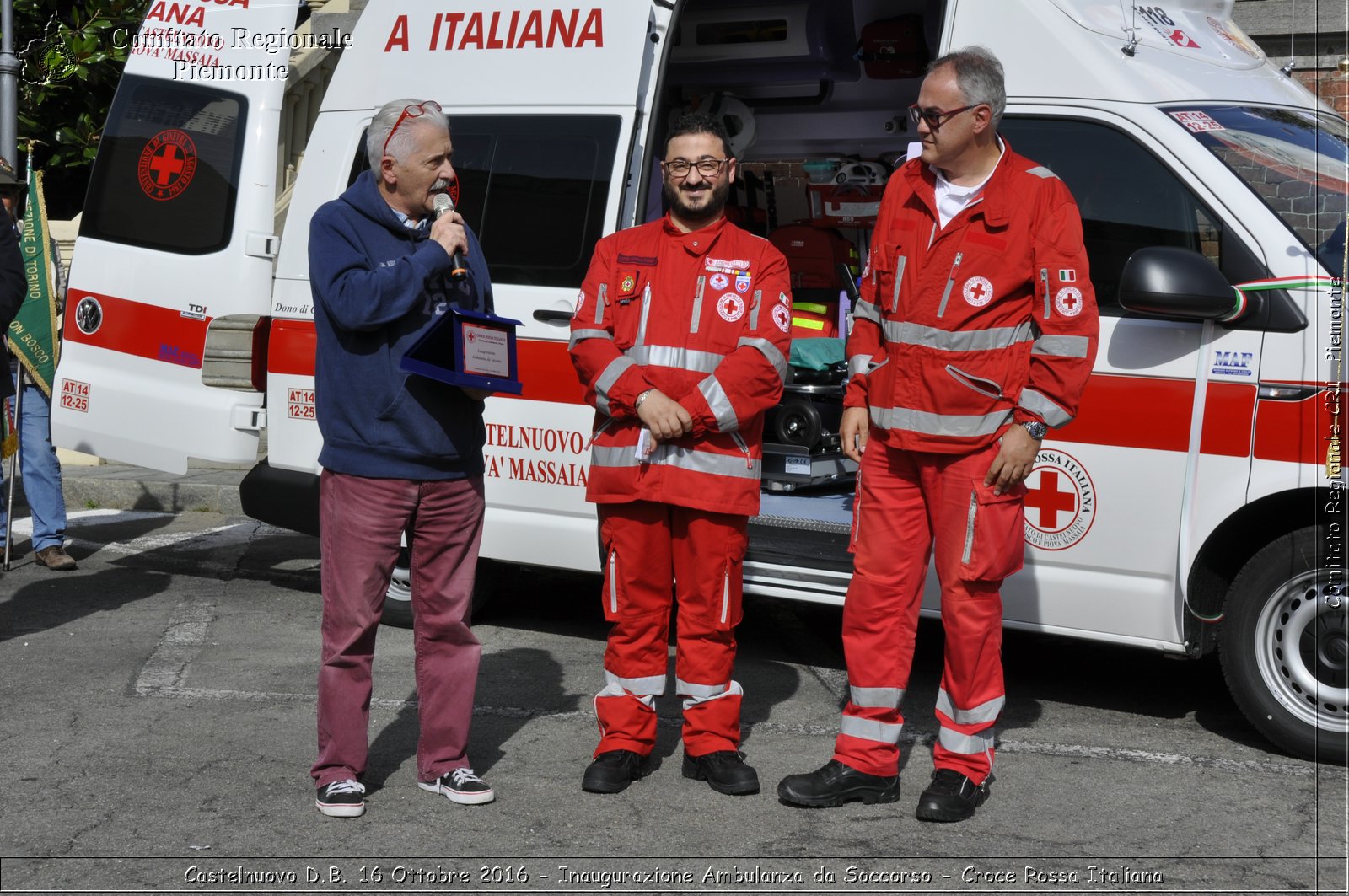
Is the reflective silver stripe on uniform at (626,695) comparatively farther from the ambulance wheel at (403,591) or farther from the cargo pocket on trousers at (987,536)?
the ambulance wheel at (403,591)

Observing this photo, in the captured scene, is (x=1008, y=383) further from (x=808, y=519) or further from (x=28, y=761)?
(x=28, y=761)

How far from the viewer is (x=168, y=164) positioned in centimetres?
683

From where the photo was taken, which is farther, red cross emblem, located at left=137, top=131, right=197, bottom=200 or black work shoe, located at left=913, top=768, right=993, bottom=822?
red cross emblem, located at left=137, top=131, right=197, bottom=200

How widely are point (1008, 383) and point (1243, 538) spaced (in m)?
1.24

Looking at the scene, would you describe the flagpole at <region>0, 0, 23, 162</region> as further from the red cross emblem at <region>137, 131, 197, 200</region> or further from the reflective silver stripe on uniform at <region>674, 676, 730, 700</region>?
the reflective silver stripe on uniform at <region>674, 676, 730, 700</region>

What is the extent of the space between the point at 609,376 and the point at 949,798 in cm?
153

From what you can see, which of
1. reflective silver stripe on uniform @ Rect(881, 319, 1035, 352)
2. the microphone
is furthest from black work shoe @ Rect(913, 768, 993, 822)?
the microphone

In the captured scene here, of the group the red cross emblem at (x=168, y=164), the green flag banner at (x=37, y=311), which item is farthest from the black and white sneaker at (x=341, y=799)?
the green flag banner at (x=37, y=311)

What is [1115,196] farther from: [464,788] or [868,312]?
[464,788]

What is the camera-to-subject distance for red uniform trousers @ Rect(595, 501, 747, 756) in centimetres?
447

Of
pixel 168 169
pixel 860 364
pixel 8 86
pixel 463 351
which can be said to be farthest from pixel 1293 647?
pixel 8 86

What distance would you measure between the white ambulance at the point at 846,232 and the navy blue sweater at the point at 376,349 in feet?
5.40

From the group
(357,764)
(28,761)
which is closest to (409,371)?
(357,764)

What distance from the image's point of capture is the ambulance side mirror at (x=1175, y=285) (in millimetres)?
4488
